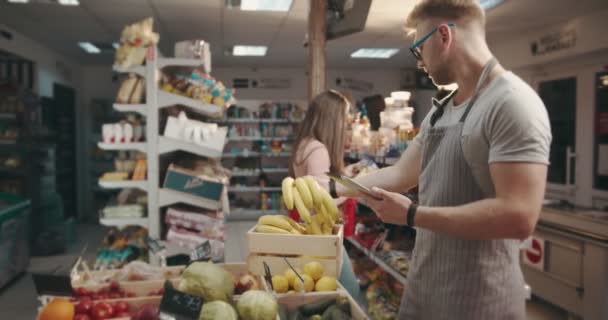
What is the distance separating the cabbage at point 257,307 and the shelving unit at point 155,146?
7.98 ft

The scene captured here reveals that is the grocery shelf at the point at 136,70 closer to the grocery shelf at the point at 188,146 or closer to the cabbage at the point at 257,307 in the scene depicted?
the grocery shelf at the point at 188,146

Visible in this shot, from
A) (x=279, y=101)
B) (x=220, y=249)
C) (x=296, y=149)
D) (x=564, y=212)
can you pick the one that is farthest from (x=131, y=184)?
(x=279, y=101)

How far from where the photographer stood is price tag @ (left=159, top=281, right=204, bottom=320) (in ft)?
5.20

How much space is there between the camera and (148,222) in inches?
159

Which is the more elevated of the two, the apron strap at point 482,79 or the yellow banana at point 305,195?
the apron strap at point 482,79

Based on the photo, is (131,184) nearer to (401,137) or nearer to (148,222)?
(148,222)

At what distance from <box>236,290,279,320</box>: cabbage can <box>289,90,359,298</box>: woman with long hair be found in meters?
1.34

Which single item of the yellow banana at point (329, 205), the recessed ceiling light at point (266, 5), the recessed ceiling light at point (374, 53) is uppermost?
the recessed ceiling light at point (374, 53)

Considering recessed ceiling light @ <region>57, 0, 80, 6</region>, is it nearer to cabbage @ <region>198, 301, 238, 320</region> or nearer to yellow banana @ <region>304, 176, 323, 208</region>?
yellow banana @ <region>304, 176, 323, 208</region>

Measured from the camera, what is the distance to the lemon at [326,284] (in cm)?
193

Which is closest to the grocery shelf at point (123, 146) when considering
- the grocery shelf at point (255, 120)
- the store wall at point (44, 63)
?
the store wall at point (44, 63)

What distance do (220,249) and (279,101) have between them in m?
6.85

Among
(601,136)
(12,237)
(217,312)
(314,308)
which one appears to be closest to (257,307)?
(217,312)

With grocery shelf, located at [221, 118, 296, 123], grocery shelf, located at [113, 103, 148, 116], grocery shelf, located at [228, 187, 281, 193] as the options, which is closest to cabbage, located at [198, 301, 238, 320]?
grocery shelf, located at [113, 103, 148, 116]
